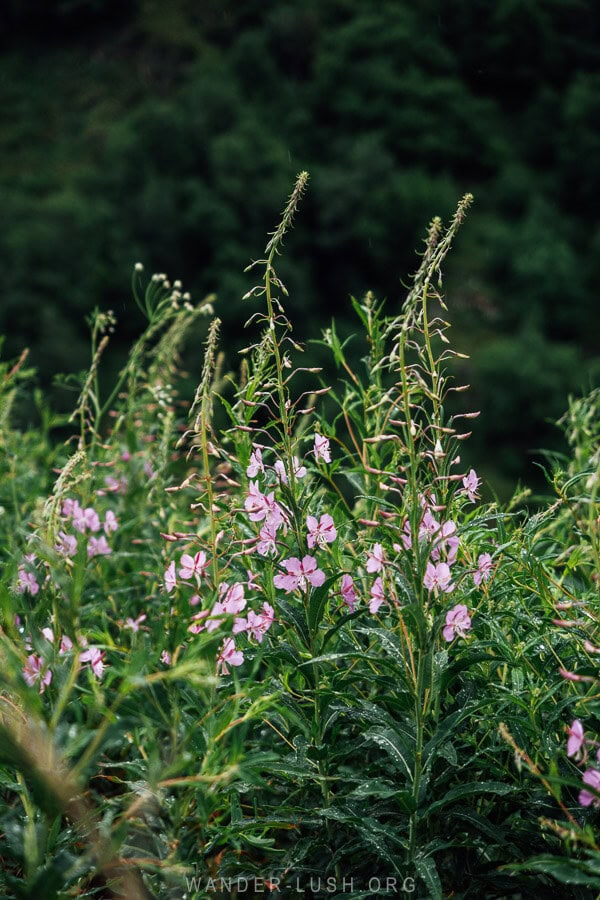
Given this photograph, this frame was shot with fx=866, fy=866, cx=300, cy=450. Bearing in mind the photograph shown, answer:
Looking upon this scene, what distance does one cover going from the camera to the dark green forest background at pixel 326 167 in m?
34.4

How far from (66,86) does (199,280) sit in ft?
71.0

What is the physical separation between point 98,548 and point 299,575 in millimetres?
909

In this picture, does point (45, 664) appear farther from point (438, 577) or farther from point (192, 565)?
point (438, 577)

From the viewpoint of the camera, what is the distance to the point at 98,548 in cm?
229

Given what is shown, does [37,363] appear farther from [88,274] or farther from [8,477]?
[8,477]

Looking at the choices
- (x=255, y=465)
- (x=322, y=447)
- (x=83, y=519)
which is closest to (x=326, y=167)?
(x=83, y=519)

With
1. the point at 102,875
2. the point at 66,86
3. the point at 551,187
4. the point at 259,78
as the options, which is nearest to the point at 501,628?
the point at 102,875

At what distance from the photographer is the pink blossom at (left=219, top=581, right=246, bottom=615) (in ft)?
4.63

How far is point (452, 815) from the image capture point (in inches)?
59.7

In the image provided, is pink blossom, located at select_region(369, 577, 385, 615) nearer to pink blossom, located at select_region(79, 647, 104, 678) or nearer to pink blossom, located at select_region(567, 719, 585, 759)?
pink blossom, located at select_region(567, 719, 585, 759)

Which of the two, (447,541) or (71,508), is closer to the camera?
(447,541)

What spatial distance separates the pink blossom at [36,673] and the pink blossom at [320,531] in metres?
0.52

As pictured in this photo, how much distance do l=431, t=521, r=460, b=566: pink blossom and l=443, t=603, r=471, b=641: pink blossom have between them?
0.08 meters

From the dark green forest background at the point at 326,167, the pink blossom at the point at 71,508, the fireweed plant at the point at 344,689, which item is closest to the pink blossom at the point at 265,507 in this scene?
the fireweed plant at the point at 344,689
